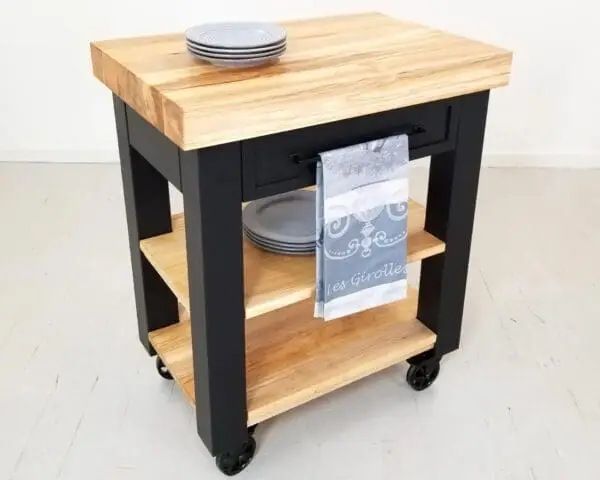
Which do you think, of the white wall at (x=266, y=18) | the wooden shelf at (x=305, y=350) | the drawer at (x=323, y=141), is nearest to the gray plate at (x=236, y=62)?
the drawer at (x=323, y=141)

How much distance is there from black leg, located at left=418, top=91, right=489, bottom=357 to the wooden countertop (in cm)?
9

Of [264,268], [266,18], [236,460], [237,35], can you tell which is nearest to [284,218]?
[264,268]

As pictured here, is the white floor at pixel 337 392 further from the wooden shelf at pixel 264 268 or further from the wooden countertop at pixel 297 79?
the wooden countertop at pixel 297 79

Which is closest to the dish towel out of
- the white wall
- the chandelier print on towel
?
the chandelier print on towel

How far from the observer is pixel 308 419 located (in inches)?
59.2

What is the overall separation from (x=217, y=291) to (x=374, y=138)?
1.19 ft

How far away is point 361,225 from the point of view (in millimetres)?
1230

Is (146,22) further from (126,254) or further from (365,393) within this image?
(365,393)

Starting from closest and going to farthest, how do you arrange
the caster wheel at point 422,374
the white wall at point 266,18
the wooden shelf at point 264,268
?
the wooden shelf at point 264,268, the caster wheel at point 422,374, the white wall at point 266,18

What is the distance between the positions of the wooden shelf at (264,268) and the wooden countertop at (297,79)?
31 centimetres

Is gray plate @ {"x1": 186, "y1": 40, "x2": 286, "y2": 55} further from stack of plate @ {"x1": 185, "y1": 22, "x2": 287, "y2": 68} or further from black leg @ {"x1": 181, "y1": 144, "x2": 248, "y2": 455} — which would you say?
black leg @ {"x1": 181, "y1": 144, "x2": 248, "y2": 455}

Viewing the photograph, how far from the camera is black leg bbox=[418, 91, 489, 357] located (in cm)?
131

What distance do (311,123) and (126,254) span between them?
1.13 m

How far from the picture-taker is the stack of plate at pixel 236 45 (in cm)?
114
